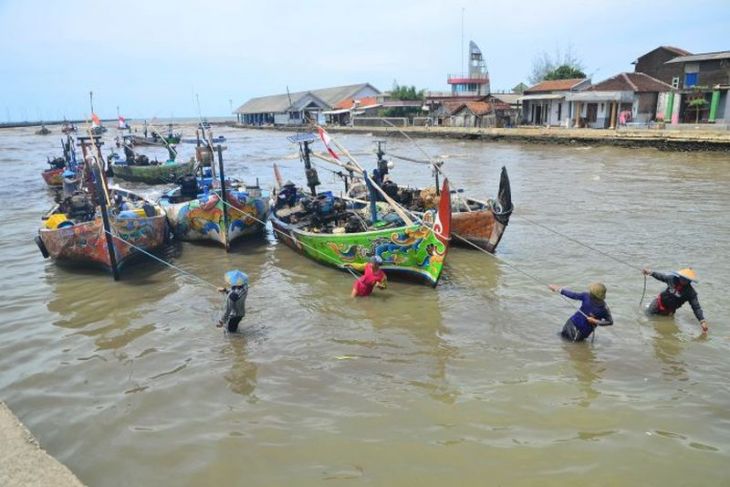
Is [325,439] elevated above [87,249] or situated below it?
below

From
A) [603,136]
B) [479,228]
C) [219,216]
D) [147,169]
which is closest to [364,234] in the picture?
[479,228]

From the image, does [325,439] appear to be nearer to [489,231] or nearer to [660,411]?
[660,411]

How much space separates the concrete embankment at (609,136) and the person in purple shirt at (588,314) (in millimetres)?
30553

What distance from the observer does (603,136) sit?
38.6 m

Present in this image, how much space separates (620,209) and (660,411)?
14.5 meters

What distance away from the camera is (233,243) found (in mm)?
15133

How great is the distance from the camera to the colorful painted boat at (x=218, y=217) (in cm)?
1445

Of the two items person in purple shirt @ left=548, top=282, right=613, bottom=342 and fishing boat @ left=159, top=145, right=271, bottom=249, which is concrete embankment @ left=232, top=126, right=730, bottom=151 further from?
person in purple shirt @ left=548, top=282, right=613, bottom=342

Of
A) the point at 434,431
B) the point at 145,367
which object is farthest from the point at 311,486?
the point at 145,367

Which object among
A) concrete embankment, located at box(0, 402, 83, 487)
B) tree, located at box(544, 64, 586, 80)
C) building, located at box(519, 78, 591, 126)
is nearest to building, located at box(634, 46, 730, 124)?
building, located at box(519, 78, 591, 126)

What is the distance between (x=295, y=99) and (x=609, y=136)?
50.2 metres

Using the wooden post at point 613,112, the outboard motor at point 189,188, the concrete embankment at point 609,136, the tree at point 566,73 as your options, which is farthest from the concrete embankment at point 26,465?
the tree at point 566,73

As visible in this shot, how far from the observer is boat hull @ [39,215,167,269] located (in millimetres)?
11969

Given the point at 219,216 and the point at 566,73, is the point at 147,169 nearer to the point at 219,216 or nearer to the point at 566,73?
the point at 219,216
